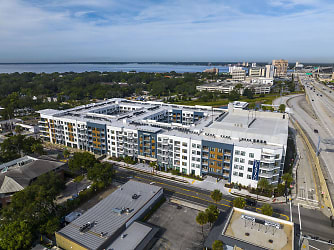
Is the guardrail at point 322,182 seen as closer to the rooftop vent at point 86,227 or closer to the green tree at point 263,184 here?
the green tree at point 263,184

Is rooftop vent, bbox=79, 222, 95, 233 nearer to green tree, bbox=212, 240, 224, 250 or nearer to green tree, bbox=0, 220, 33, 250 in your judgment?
green tree, bbox=0, 220, 33, 250

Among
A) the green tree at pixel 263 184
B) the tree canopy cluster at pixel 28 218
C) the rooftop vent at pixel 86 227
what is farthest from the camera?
the green tree at pixel 263 184

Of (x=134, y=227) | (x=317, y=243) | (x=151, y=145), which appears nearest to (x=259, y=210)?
(x=317, y=243)

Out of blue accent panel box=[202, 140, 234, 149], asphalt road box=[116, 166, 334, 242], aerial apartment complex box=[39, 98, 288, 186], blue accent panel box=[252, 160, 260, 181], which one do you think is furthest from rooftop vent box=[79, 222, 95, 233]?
blue accent panel box=[252, 160, 260, 181]

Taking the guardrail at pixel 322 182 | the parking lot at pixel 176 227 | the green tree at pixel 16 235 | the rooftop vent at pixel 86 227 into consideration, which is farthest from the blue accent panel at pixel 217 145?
the green tree at pixel 16 235

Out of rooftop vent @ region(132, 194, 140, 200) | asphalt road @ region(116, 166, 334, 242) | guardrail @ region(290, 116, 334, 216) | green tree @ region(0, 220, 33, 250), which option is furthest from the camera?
guardrail @ region(290, 116, 334, 216)

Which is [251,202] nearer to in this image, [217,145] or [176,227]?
[217,145]

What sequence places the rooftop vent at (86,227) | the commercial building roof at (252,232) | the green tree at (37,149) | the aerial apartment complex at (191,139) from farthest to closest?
the green tree at (37,149) < the aerial apartment complex at (191,139) < the rooftop vent at (86,227) < the commercial building roof at (252,232)

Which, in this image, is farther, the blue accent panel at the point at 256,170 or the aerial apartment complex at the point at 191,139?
the aerial apartment complex at the point at 191,139
